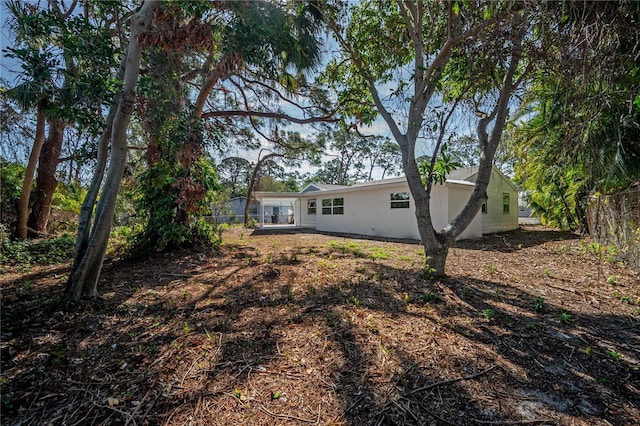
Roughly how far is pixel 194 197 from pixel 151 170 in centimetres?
162

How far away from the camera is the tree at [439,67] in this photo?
3.90 metres

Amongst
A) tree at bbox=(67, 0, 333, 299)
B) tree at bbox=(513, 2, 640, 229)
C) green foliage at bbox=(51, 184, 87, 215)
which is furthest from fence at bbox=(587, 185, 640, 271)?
green foliage at bbox=(51, 184, 87, 215)

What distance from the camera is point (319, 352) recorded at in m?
2.59

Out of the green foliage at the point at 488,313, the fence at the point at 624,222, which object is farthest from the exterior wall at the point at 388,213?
the green foliage at the point at 488,313

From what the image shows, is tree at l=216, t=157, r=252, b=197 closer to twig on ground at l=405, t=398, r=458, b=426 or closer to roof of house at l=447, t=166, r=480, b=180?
roof of house at l=447, t=166, r=480, b=180

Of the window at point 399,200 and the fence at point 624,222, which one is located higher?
the window at point 399,200

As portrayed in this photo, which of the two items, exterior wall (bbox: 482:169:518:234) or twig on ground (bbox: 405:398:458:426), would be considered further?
exterior wall (bbox: 482:169:518:234)

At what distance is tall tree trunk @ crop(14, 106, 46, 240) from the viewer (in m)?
7.09

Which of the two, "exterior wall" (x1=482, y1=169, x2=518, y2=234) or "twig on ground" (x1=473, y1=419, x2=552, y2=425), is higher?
"exterior wall" (x1=482, y1=169, x2=518, y2=234)

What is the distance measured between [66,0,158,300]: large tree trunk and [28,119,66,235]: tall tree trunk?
6.62 meters

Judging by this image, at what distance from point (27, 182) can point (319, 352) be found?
9228 mm

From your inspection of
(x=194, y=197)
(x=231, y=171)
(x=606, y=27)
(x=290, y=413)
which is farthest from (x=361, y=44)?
(x=231, y=171)

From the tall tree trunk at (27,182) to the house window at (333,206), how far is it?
11.2 meters

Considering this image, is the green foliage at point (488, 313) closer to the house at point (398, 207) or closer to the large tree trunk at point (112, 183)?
the large tree trunk at point (112, 183)
